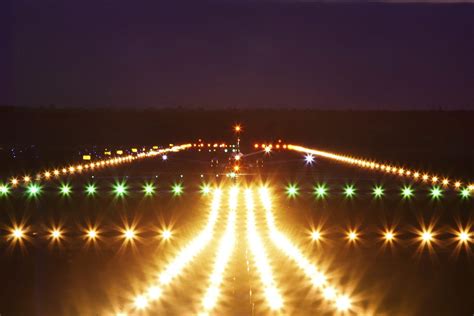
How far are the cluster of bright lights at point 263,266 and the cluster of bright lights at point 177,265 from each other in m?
1.06

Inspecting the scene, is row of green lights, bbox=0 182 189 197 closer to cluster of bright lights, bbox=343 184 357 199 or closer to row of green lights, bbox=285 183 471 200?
row of green lights, bbox=285 183 471 200

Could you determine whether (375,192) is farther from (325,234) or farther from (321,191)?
(325,234)

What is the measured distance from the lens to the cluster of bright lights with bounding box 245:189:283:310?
12.9 meters

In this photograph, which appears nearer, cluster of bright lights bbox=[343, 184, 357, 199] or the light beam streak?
the light beam streak

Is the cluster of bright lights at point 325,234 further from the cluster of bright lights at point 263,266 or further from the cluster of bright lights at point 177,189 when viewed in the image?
the cluster of bright lights at point 177,189

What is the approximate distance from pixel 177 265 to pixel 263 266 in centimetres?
170

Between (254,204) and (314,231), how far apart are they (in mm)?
7980

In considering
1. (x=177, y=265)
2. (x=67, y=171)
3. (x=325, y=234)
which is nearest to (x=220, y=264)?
(x=177, y=265)

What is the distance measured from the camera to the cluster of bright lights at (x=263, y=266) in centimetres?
1293

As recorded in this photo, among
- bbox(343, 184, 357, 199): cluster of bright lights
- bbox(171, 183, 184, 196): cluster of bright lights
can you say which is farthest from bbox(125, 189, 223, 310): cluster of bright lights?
bbox(343, 184, 357, 199): cluster of bright lights

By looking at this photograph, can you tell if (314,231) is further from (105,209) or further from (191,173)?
(191,173)

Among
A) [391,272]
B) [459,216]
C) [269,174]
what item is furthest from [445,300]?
[269,174]

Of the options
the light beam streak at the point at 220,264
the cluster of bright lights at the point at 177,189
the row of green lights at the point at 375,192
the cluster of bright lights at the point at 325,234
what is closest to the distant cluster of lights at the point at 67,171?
the cluster of bright lights at the point at 177,189

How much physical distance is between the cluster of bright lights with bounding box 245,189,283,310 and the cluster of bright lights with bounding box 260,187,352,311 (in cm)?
44
